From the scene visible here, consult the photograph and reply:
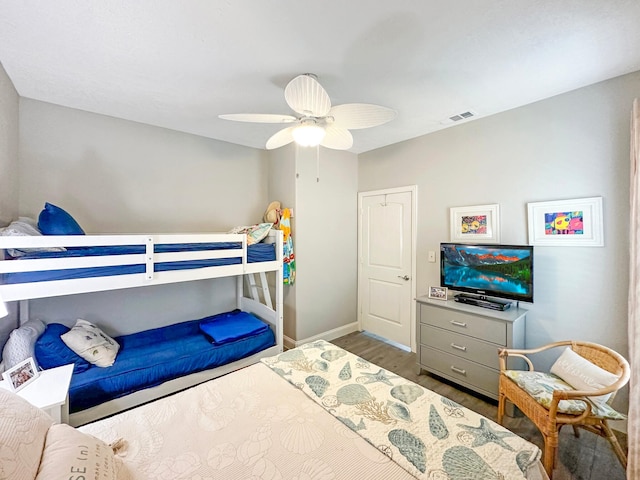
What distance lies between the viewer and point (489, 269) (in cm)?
236

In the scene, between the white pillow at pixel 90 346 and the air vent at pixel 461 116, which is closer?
the white pillow at pixel 90 346

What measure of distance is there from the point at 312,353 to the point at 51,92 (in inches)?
110

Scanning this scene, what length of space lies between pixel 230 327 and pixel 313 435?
1.66 meters

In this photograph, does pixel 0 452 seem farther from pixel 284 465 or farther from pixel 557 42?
pixel 557 42

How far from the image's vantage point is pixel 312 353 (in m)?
1.88

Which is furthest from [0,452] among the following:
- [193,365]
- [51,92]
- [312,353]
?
[51,92]

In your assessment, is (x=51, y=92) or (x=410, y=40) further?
(x=51, y=92)

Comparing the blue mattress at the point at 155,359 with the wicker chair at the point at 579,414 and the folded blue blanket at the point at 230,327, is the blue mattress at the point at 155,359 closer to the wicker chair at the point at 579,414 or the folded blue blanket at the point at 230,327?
the folded blue blanket at the point at 230,327

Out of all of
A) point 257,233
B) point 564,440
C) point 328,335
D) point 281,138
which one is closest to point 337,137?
point 281,138

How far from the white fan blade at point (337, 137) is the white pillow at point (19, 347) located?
2431mm

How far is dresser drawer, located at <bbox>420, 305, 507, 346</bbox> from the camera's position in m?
2.14

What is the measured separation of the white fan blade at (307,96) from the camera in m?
1.43

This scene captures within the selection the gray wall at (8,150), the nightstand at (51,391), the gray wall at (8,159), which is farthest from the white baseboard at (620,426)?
the gray wall at (8,150)

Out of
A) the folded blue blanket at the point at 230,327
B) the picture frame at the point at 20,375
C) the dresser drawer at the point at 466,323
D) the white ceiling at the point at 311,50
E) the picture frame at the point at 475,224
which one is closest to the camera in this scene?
the white ceiling at the point at 311,50
